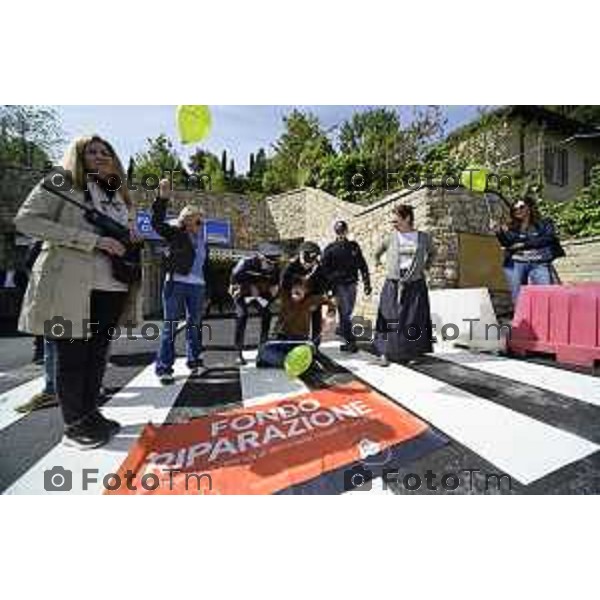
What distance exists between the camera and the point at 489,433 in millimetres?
1807

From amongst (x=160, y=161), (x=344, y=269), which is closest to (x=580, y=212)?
(x=344, y=269)

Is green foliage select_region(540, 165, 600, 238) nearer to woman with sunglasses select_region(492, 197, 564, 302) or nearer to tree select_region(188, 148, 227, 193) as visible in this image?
woman with sunglasses select_region(492, 197, 564, 302)

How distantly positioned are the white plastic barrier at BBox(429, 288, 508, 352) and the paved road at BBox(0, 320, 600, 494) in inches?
12.3

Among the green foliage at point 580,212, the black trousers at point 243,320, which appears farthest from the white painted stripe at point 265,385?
the green foliage at point 580,212

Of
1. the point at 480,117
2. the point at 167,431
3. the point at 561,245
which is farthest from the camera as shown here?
the point at 561,245

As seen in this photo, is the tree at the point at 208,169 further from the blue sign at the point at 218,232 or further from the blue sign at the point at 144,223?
the blue sign at the point at 144,223

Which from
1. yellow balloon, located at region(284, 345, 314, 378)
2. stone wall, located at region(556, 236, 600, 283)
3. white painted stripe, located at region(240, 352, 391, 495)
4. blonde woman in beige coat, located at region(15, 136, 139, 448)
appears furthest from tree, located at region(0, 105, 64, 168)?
stone wall, located at region(556, 236, 600, 283)

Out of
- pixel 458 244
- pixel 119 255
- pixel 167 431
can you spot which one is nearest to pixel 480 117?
pixel 458 244

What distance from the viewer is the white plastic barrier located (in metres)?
2.64

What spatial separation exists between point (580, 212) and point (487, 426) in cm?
163

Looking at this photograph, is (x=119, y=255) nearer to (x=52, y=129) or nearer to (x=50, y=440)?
(x=52, y=129)

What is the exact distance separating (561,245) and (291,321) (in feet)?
5.32

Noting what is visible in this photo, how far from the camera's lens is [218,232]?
2.04 m

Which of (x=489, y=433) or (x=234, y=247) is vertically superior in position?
(x=234, y=247)
